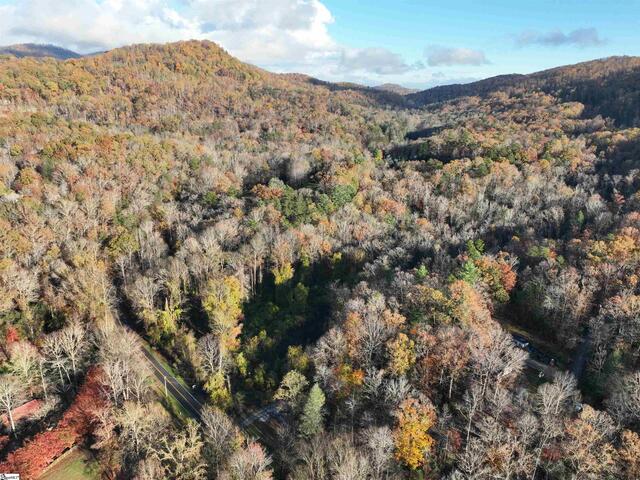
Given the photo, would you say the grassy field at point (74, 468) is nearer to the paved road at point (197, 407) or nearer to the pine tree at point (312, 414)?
the paved road at point (197, 407)

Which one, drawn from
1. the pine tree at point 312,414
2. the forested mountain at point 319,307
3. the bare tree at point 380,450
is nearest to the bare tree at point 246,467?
the forested mountain at point 319,307

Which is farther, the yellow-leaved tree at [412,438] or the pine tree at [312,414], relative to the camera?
the pine tree at [312,414]

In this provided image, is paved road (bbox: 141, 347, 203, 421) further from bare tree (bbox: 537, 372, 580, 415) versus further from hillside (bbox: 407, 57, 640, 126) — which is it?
hillside (bbox: 407, 57, 640, 126)

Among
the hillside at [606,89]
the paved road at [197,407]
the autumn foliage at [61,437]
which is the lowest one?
the paved road at [197,407]

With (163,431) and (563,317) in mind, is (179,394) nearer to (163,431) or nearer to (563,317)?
(163,431)

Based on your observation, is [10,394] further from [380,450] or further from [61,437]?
[380,450]

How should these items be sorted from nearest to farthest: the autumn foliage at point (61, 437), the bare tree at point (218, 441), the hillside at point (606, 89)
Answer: the autumn foliage at point (61, 437) < the bare tree at point (218, 441) < the hillside at point (606, 89)

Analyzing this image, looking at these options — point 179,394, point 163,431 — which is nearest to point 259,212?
point 179,394
